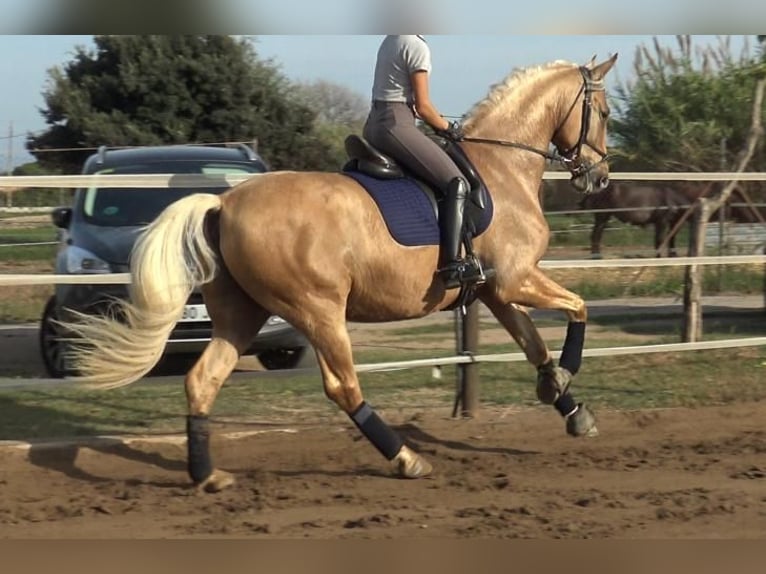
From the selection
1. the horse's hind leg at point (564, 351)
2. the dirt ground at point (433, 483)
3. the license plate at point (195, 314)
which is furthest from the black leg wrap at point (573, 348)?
the license plate at point (195, 314)

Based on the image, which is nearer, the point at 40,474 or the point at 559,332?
the point at 40,474

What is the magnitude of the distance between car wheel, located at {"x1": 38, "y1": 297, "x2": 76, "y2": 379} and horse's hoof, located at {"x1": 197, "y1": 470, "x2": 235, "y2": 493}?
8.25 feet

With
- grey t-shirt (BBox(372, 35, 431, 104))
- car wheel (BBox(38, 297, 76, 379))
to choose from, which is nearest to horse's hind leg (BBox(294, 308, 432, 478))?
grey t-shirt (BBox(372, 35, 431, 104))

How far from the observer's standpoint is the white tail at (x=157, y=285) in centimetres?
556

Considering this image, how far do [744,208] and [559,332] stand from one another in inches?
279

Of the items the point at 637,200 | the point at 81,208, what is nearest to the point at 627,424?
the point at 81,208

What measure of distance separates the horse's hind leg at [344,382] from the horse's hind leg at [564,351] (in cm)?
98

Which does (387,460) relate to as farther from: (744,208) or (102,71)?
(102,71)

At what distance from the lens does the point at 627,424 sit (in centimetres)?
703

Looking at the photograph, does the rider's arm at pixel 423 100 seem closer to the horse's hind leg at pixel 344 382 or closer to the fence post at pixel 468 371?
the horse's hind leg at pixel 344 382

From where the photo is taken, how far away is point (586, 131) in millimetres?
6582

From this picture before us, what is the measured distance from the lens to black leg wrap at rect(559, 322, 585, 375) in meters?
6.32

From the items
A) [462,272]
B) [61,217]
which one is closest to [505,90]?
[462,272]

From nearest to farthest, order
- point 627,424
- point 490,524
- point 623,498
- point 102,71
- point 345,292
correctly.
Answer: point 490,524, point 623,498, point 345,292, point 627,424, point 102,71
